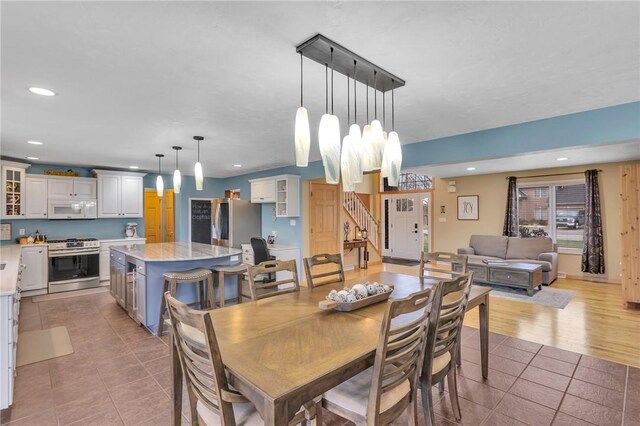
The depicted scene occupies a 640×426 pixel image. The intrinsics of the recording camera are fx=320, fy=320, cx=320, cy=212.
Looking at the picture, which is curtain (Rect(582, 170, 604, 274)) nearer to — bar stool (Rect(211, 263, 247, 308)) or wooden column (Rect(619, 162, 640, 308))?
wooden column (Rect(619, 162, 640, 308))

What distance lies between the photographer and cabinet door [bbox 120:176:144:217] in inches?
258

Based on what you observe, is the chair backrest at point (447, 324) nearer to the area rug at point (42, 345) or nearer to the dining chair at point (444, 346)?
the dining chair at point (444, 346)

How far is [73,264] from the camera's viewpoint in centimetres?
563

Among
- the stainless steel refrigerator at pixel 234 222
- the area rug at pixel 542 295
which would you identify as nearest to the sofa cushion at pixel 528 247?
the area rug at pixel 542 295

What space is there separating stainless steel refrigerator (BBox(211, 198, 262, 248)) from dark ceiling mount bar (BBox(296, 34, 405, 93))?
498cm

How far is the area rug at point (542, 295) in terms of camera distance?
4.77 meters

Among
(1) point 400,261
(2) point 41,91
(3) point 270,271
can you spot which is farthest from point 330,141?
(1) point 400,261

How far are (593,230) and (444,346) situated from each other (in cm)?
625

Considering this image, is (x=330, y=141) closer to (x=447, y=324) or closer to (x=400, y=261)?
(x=447, y=324)

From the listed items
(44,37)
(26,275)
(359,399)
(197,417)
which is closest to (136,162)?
(26,275)

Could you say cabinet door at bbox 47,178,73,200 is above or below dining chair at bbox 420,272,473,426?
above

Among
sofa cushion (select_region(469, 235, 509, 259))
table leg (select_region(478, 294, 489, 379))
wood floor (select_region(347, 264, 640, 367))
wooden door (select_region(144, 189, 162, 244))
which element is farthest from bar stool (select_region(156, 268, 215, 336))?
sofa cushion (select_region(469, 235, 509, 259))

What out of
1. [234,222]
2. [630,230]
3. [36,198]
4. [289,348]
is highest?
[36,198]

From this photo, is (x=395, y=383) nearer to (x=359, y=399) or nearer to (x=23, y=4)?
(x=359, y=399)
